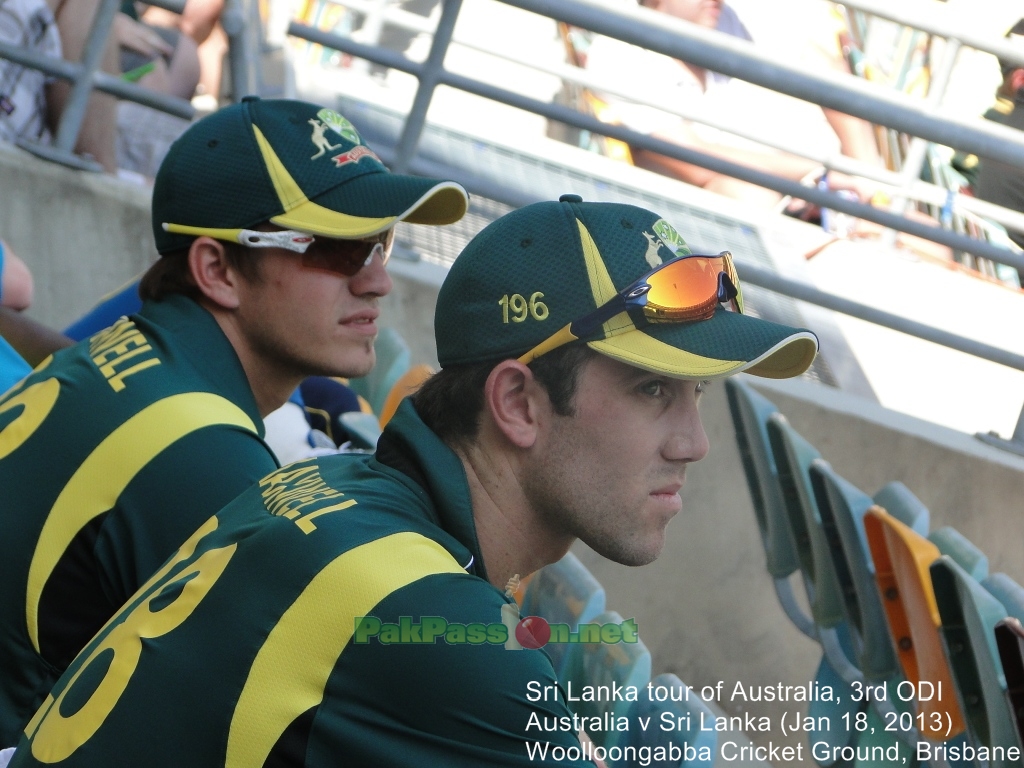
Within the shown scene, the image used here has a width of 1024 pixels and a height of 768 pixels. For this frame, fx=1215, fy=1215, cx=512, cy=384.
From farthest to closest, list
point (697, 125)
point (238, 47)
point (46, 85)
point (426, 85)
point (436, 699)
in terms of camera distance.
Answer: point (697, 125), point (46, 85), point (426, 85), point (238, 47), point (436, 699)

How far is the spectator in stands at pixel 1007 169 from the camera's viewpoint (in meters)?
6.21

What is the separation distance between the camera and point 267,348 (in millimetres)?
2346

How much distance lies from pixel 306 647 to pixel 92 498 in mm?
766

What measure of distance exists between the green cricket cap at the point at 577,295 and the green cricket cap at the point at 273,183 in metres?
0.76

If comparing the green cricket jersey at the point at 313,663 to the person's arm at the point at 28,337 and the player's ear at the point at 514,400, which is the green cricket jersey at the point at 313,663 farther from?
Answer: the person's arm at the point at 28,337

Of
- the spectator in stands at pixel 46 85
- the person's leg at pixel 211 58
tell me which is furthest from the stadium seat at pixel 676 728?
the person's leg at pixel 211 58

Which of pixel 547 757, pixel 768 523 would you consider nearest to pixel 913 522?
pixel 768 523

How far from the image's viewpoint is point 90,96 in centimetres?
419

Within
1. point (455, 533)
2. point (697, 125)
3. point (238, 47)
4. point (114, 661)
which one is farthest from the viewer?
point (697, 125)

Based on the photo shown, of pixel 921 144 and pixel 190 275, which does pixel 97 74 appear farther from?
pixel 921 144

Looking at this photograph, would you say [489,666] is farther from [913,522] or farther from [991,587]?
[913,522]

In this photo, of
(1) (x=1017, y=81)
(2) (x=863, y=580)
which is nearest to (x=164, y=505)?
(2) (x=863, y=580)

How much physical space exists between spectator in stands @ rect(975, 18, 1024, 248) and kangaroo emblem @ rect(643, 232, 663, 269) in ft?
16.8

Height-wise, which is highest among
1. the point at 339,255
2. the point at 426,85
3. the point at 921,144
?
the point at 339,255
